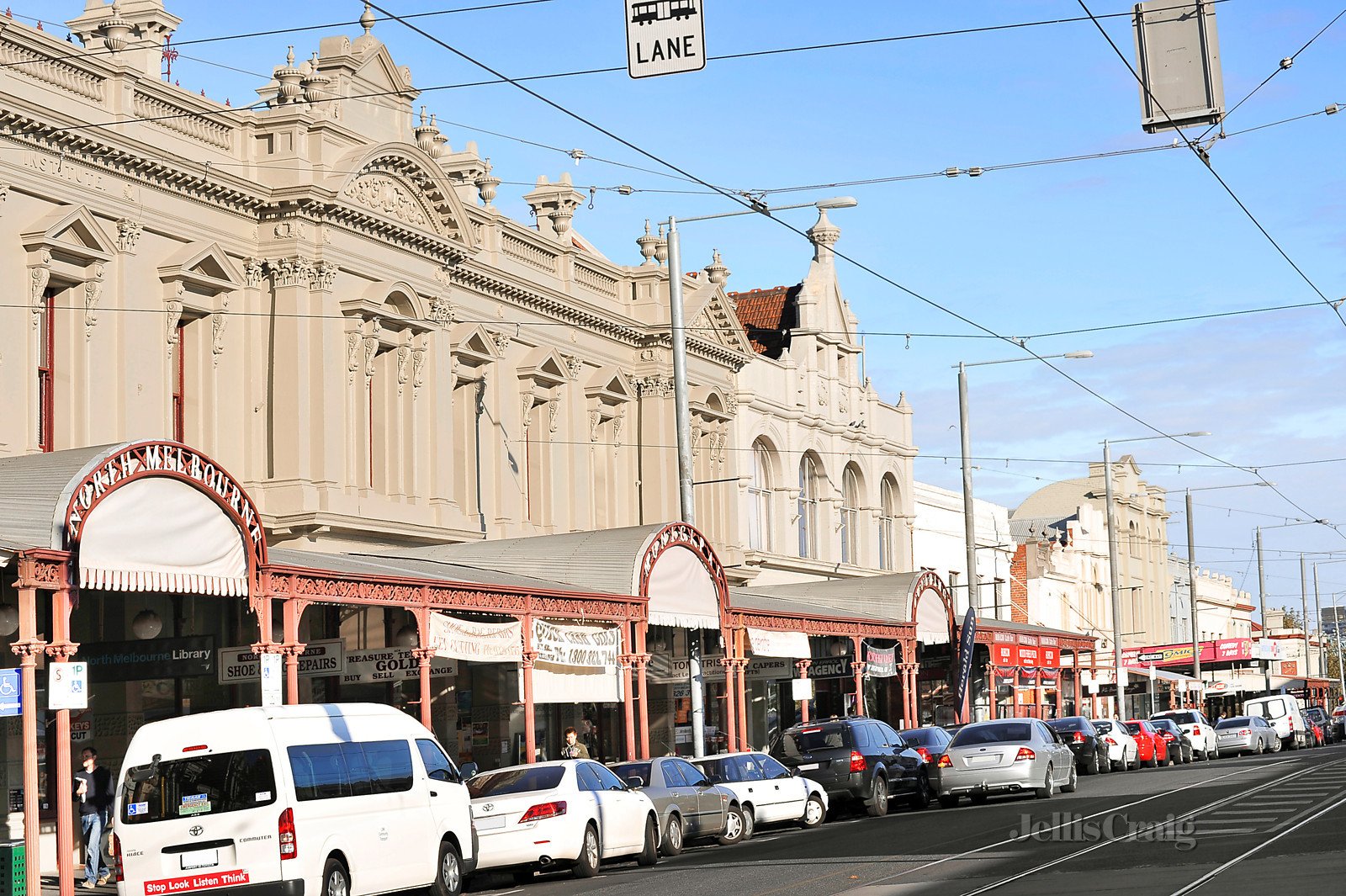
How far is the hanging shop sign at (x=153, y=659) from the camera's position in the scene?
24.1m

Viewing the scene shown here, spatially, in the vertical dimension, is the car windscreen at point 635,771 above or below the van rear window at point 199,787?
below

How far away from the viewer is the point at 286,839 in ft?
53.4

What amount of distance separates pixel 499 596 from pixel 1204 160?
1141cm

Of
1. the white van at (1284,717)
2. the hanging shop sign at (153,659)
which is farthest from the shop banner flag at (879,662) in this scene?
the white van at (1284,717)

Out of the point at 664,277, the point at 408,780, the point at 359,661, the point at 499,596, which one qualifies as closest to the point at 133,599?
the point at 359,661

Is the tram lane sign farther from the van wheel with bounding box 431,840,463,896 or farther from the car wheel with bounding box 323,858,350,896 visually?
the van wheel with bounding box 431,840,463,896

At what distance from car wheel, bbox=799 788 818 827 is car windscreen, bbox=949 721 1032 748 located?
3.13 meters

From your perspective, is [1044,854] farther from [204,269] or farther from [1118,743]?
[1118,743]

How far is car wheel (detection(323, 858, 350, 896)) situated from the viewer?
1664cm

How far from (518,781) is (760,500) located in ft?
92.2

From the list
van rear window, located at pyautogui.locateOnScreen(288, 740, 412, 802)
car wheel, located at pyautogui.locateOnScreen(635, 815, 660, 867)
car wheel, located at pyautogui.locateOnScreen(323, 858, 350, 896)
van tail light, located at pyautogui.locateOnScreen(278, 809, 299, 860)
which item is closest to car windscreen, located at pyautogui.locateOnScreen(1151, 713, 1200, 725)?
car wheel, located at pyautogui.locateOnScreen(635, 815, 660, 867)

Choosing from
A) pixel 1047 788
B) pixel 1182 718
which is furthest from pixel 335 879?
pixel 1182 718

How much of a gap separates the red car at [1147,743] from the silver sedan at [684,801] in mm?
20960
